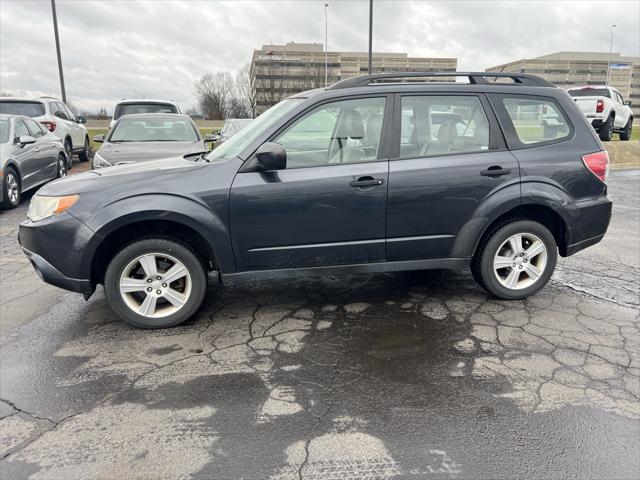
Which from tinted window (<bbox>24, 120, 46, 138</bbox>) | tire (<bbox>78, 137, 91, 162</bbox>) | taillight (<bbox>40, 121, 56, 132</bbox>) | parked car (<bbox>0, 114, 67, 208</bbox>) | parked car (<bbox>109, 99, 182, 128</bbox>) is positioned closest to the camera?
parked car (<bbox>0, 114, 67, 208</bbox>)

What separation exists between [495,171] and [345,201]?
131cm

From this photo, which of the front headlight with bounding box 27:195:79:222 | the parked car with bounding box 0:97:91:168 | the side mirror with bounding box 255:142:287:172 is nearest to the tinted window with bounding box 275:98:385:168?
the side mirror with bounding box 255:142:287:172

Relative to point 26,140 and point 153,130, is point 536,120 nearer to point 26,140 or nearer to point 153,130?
point 153,130

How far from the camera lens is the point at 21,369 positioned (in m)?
3.22

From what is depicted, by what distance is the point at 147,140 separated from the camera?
333 inches

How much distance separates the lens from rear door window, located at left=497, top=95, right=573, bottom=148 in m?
4.14

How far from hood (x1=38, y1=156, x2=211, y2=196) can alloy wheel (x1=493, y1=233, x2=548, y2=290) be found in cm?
267

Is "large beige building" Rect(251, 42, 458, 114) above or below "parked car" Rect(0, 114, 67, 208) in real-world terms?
above

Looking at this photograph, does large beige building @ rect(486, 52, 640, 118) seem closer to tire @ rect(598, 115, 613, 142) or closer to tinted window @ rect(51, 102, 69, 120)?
tire @ rect(598, 115, 613, 142)

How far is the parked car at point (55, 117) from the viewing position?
11867 millimetres

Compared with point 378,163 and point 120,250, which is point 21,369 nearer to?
point 120,250

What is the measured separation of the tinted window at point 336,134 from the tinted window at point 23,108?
11.0m

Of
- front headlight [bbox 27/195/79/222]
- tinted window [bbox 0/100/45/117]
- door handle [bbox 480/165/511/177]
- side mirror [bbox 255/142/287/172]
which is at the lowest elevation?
front headlight [bbox 27/195/79/222]

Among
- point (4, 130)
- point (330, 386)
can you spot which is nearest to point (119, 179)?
point (330, 386)
